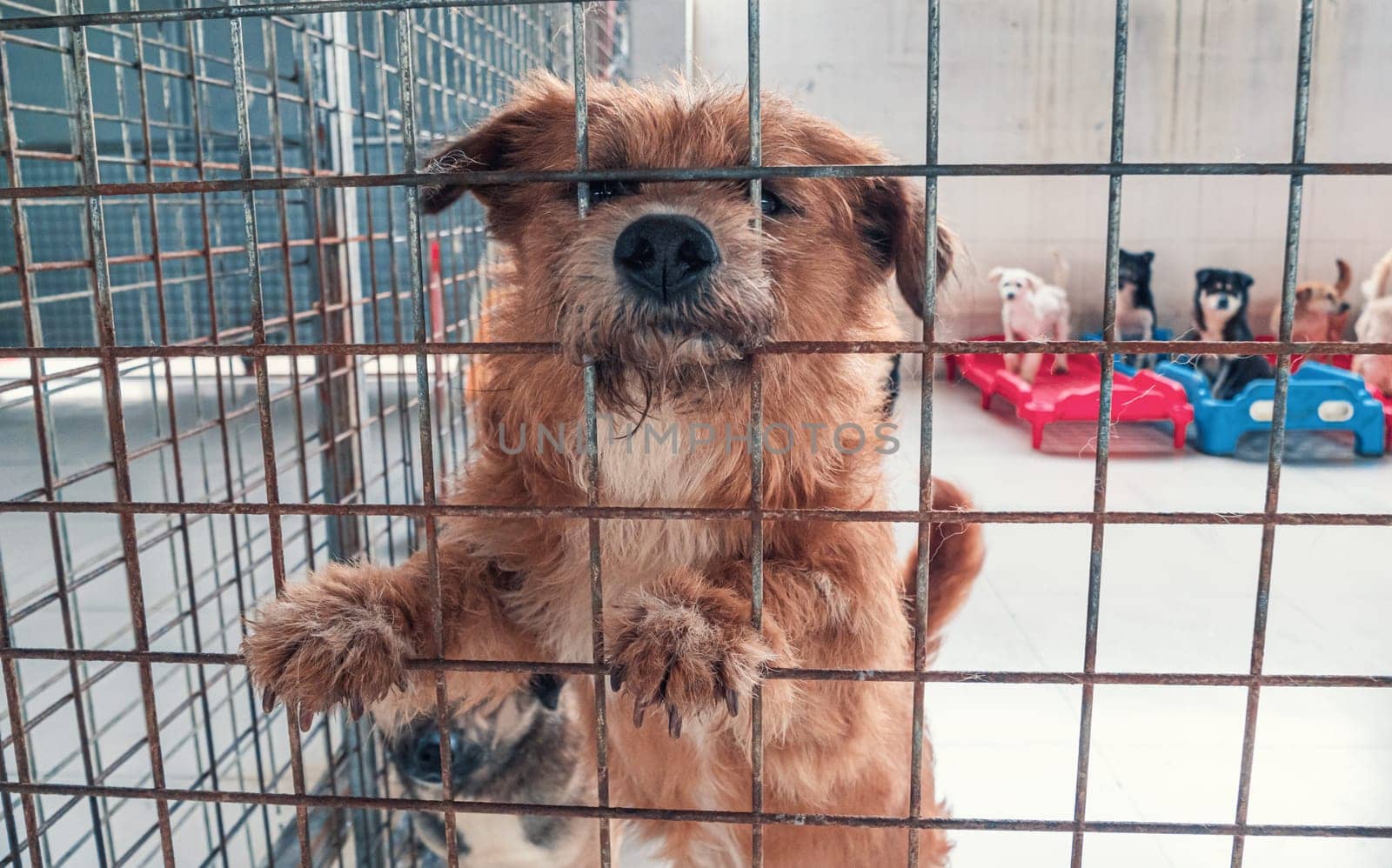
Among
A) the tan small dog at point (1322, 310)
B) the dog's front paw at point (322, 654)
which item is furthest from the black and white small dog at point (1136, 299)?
the dog's front paw at point (322, 654)

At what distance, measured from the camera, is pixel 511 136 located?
201cm

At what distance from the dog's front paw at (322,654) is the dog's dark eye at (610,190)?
0.77 meters

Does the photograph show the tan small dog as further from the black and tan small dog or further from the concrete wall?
the black and tan small dog

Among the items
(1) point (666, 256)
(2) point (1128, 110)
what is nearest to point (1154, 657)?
(1) point (666, 256)

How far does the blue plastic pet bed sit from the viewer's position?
600cm

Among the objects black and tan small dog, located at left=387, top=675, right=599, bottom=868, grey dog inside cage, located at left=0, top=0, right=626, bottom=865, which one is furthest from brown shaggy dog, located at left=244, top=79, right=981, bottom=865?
black and tan small dog, located at left=387, top=675, right=599, bottom=868

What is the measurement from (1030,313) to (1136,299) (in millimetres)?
925

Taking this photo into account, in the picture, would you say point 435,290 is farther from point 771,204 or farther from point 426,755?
point 771,204

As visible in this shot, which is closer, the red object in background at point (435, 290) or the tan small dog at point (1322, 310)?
the red object in background at point (435, 290)

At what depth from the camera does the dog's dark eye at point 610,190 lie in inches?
65.7

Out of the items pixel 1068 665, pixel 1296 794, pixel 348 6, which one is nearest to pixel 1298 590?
pixel 1068 665

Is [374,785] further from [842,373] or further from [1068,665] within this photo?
[1068,665]

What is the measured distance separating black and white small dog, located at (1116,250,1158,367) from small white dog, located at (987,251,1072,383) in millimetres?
439

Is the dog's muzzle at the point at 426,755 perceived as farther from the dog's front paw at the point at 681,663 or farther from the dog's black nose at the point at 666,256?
the dog's black nose at the point at 666,256
